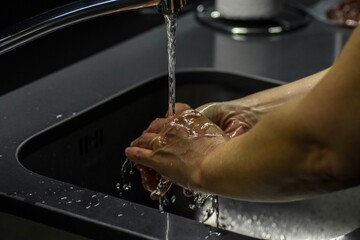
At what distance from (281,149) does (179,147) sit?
0.16m

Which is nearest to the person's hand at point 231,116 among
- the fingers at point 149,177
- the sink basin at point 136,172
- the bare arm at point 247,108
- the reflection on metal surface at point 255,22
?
the bare arm at point 247,108

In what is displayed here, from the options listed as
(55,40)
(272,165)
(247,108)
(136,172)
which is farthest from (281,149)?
(55,40)

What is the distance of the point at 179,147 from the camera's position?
2.94 ft

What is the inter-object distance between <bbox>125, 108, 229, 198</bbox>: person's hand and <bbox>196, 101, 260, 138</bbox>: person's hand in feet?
0.25

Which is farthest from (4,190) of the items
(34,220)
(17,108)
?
(17,108)

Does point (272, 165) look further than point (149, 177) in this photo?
No

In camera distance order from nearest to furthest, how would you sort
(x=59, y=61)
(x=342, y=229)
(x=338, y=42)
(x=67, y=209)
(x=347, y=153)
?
(x=347, y=153), (x=67, y=209), (x=342, y=229), (x=59, y=61), (x=338, y=42)

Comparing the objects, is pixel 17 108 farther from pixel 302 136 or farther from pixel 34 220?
pixel 302 136

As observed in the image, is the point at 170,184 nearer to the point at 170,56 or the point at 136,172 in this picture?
the point at 170,56

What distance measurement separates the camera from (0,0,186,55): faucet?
935mm

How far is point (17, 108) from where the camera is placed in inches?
47.4

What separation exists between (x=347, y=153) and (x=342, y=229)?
489 mm

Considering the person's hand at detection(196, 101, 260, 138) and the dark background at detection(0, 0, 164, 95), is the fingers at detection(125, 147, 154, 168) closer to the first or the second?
the person's hand at detection(196, 101, 260, 138)

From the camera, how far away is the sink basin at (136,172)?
3.85ft
